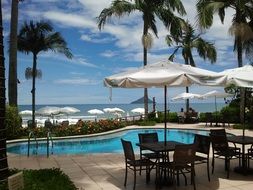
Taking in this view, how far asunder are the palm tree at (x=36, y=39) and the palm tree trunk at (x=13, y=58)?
5.61 m

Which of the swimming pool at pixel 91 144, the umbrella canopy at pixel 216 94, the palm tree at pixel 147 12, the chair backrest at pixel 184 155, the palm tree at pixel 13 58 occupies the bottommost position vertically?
the swimming pool at pixel 91 144

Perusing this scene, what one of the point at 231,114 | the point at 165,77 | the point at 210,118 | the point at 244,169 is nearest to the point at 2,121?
the point at 165,77

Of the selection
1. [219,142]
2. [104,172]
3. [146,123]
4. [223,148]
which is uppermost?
[219,142]

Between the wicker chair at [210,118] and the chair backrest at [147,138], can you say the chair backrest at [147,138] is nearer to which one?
the chair backrest at [147,138]

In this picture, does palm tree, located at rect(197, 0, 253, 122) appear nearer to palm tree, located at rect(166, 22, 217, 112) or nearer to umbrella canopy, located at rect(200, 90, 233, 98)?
umbrella canopy, located at rect(200, 90, 233, 98)

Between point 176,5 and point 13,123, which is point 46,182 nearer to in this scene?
point 13,123

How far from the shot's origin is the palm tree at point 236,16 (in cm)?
2030

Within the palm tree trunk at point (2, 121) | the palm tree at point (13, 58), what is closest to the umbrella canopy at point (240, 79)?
the palm tree trunk at point (2, 121)

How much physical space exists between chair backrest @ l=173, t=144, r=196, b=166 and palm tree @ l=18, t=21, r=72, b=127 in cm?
1721

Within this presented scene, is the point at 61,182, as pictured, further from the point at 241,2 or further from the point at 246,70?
the point at 241,2

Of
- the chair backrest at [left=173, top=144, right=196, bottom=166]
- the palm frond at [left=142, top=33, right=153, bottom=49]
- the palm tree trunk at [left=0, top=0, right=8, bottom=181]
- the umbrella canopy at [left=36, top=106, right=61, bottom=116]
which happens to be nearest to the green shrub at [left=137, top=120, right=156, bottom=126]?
the palm frond at [left=142, top=33, right=153, bottom=49]

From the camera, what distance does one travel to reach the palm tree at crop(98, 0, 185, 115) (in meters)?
24.0

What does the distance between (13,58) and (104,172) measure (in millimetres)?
10223

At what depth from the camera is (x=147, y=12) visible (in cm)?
2428
